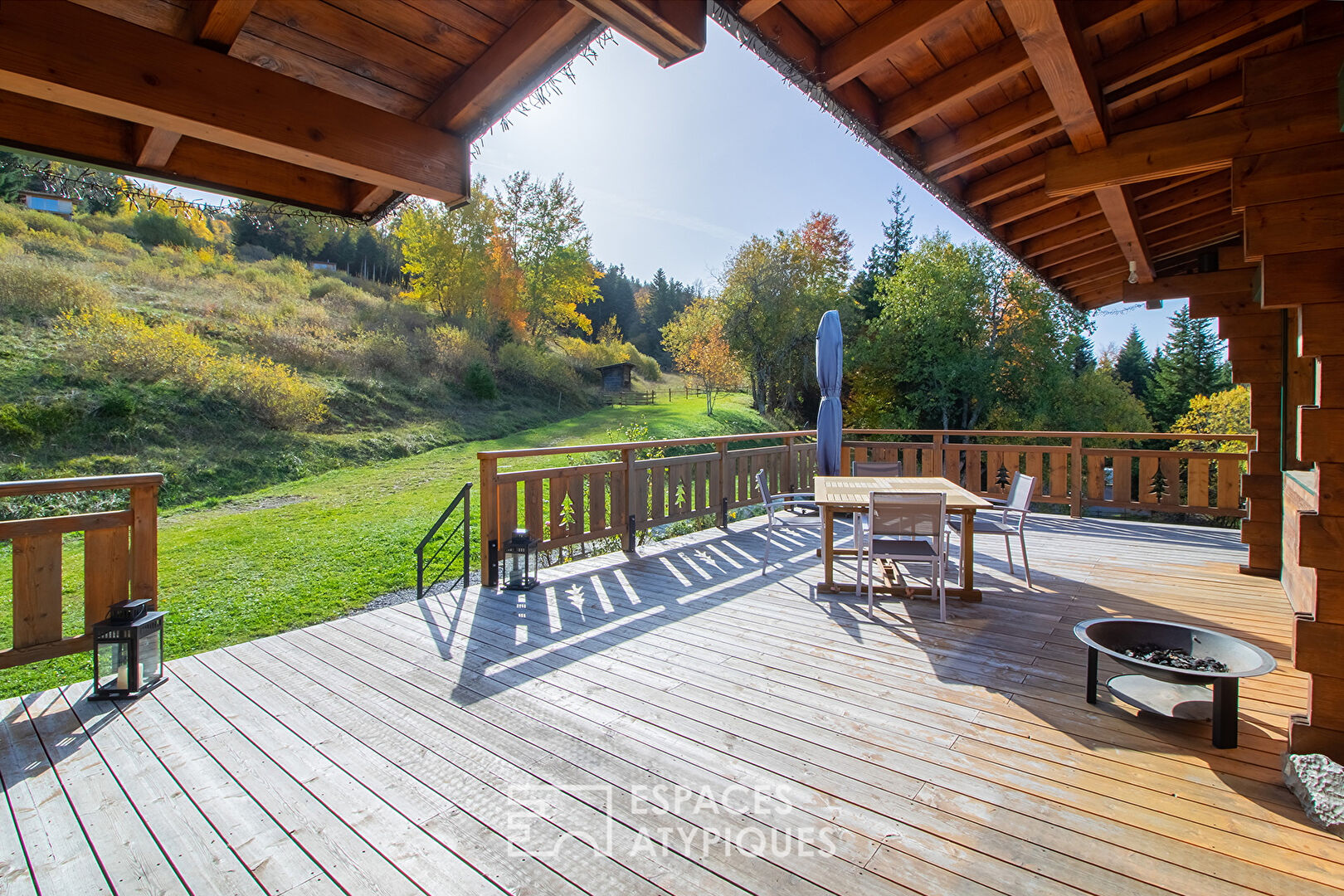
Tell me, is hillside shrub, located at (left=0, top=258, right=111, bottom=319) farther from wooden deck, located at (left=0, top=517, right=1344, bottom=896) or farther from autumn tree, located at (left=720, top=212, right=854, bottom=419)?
autumn tree, located at (left=720, top=212, right=854, bottom=419)

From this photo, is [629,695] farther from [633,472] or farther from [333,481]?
[333,481]

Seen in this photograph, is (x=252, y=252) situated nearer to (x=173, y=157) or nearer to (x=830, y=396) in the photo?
(x=830, y=396)

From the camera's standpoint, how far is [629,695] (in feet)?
8.61

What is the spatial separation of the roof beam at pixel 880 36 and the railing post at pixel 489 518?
Answer: 313cm

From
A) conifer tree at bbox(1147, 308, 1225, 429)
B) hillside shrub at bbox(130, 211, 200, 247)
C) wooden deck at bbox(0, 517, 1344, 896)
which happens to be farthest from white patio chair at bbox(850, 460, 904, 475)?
conifer tree at bbox(1147, 308, 1225, 429)

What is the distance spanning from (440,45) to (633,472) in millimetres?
3624

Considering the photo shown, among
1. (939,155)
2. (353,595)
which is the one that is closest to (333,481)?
(353,595)

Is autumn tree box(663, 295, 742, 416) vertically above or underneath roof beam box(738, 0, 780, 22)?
above

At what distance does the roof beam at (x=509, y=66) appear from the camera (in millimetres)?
1757

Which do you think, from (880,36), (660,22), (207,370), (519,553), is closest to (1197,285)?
(880,36)

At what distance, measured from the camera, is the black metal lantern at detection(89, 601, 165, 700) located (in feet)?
8.65

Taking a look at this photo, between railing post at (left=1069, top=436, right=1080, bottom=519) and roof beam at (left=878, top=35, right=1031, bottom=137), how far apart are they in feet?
18.3

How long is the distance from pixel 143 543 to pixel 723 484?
4.53 metres

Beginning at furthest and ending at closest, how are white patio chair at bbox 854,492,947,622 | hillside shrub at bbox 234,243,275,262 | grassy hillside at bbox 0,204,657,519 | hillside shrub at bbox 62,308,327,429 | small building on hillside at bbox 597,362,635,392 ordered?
1. small building on hillside at bbox 597,362,635,392
2. hillside shrub at bbox 234,243,275,262
3. hillside shrub at bbox 62,308,327,429
4. grassy hillside at bbox 0,204,657,519
5. white patio chair at bbox 854,492,947,622
